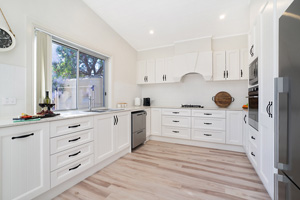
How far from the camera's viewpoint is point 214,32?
324cm

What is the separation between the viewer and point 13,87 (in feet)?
5.50

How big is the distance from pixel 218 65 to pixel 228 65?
0.21 meters

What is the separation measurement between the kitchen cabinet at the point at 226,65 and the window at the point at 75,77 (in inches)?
104

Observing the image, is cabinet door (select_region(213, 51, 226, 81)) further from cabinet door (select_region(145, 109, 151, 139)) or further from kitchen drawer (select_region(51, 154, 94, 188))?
kitchen drawer (select_region(51, 154, 94, 188))

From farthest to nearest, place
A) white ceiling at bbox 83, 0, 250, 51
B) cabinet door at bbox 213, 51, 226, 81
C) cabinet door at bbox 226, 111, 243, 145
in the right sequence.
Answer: cabinet door at bbox 213, 51, 226, 81
cabinet door at bbox 226, 111, 243, 145
white ceiling at bbox 83, 0, 250, 51

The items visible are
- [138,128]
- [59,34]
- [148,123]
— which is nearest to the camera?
[59,34]

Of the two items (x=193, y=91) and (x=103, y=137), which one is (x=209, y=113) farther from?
(x=103, y=137)

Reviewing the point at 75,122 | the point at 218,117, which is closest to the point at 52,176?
the point at 75,122

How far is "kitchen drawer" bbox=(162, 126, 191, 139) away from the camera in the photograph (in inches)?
133

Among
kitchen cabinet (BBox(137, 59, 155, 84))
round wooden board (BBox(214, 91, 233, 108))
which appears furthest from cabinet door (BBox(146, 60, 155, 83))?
round wooden board (BBox(214, 91, 233, 108))

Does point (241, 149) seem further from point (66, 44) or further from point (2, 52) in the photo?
point (2, 52)

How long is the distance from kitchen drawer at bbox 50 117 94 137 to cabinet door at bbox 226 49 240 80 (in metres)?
3.06

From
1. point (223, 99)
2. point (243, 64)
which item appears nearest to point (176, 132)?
point (223, 99)

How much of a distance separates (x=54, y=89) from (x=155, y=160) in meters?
2.11
